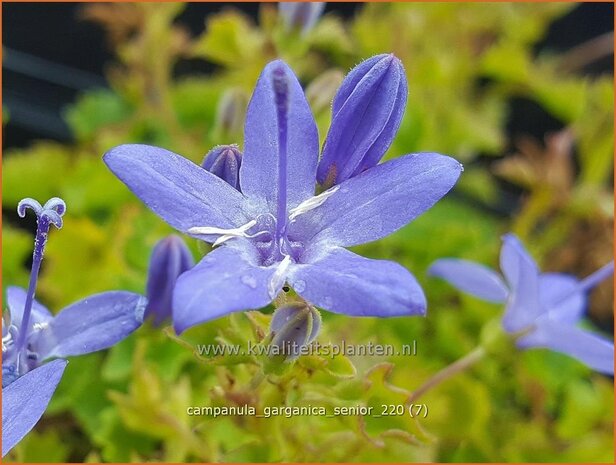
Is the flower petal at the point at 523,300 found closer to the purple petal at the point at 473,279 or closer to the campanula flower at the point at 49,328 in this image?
the purple petal at the point at 473,279

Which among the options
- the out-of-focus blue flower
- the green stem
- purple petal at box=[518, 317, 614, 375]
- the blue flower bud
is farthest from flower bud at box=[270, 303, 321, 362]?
the out-of-focus blue flower

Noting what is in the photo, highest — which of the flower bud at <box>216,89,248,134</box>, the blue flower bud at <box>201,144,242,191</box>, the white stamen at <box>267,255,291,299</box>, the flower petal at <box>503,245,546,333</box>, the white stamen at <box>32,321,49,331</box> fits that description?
the flower bud at <box>216,89,248,134</box>

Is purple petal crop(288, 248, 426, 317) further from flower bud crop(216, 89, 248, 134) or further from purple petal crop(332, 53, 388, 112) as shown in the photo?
flower bud crop(216, 89, 248, 134)

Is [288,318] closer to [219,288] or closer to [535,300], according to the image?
[219,288]

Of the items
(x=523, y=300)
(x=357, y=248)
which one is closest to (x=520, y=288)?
(x=523, y=300)

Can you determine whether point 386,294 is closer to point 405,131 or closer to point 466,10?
point 405,131

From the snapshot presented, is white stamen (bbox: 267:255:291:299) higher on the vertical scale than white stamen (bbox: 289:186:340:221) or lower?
lower
